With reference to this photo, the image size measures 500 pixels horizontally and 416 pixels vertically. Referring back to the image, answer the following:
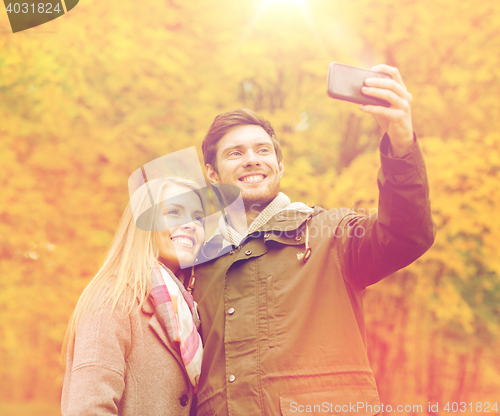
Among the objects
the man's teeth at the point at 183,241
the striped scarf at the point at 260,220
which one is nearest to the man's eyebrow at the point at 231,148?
the striped scarf at the point at 260,220

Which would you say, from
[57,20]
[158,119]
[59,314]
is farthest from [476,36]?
[59,314]

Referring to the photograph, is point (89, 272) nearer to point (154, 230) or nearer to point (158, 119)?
point (154, 230)

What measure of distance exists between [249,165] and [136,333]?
1146 mm

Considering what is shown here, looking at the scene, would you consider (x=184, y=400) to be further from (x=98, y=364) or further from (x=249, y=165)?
(x=249, y=165)

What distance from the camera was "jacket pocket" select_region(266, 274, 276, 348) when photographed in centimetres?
160

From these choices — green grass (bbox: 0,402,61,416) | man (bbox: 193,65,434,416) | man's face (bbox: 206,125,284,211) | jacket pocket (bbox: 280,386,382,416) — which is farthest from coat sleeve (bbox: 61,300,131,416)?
green grass (bbox: 0,402,61,416)

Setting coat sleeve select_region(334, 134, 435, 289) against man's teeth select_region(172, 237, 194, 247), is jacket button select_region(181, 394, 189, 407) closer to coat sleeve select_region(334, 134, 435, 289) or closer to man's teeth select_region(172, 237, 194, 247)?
man's teeth select_region(172, 237, 194, 247)

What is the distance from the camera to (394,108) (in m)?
1.25

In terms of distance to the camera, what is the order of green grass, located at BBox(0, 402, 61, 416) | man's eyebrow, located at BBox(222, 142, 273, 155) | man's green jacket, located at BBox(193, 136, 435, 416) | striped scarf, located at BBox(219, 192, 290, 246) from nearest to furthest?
man's green jacket, located at BBox(193, 136, 435, 416), striped scarf, located at BBox(219, 192, 290, 246), man's eyebrow, located at BBox(222, 142, 273, 155), green grass, located at BBox(0, 402, 61, 416)

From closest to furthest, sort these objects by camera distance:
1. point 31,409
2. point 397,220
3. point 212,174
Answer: point 397,220, point 212,174, point 31,409

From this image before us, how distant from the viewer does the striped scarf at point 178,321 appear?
1660 mm

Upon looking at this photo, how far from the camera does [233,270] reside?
1792 mm

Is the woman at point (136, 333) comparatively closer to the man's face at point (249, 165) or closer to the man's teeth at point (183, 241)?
the man's teeth at point (183, 241)

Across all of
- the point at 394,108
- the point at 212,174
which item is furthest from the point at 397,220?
the point at 212,174
